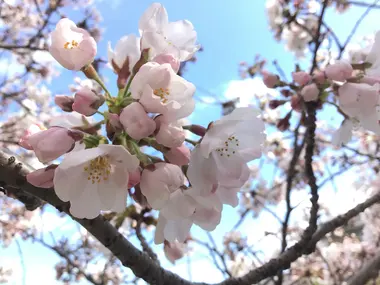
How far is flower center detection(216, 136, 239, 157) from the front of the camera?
814 mm

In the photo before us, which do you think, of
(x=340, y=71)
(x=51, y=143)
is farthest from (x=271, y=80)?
(x=51, y=143)

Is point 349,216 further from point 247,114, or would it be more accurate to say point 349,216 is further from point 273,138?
point 273,138

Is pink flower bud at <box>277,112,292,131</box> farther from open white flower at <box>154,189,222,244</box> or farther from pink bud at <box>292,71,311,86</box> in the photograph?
open white flower at <box>154,189,222,244</box>

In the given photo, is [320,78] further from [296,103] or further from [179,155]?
[179,155]

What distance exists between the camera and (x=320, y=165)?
18.1 feet

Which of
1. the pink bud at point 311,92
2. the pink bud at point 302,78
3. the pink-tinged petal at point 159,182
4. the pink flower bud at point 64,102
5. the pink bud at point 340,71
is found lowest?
the pink flower bud at point 64,102

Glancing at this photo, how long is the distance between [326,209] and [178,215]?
497 centimetres

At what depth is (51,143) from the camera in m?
0.70

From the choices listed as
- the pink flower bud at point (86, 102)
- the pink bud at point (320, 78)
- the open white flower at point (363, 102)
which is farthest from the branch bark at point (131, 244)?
the pink bud at point (320, 78)

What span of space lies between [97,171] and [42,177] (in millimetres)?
126

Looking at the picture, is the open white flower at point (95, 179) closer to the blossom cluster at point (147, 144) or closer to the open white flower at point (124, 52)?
the blossom cluster at point (147, 144)

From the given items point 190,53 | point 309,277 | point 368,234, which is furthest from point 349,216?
point 368,234

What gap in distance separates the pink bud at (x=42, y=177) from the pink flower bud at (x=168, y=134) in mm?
219

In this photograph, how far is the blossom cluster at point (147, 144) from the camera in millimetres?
701
